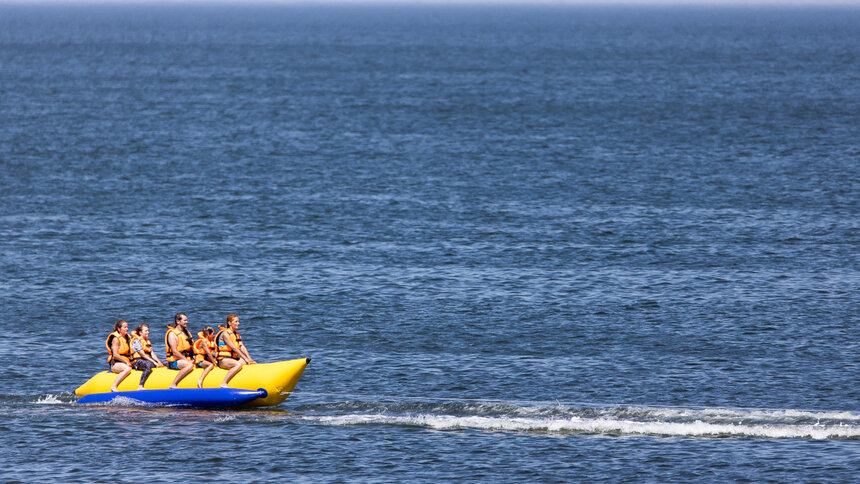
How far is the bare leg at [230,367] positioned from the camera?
2373cm

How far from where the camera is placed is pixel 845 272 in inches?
1452

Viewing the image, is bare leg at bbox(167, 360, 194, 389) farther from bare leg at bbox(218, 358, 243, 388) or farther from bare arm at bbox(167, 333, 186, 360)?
bare leg at bbox(218, 358, 243, 388)

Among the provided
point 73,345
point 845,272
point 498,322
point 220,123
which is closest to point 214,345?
point 73,345

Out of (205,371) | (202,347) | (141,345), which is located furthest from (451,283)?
(141,345)

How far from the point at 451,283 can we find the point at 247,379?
13572mm

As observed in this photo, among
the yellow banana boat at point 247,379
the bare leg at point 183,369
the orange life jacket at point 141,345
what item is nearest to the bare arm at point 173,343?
the bare leg at point 183,369

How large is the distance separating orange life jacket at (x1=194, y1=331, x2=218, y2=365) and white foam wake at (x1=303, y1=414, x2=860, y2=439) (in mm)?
2735

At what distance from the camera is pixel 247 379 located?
2373 cm

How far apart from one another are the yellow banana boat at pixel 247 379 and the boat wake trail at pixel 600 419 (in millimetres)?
1035

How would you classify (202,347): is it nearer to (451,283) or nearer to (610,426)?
(610,426)

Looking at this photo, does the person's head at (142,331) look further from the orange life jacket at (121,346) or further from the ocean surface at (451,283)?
the ocean surface at (451,283)

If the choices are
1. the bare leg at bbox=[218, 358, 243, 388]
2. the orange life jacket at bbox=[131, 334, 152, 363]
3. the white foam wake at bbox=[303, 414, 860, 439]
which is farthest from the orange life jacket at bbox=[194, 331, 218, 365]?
the white foam wake at bbox=[303, 414, 860, 439]

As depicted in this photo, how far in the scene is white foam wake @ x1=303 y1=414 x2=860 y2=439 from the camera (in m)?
22.9

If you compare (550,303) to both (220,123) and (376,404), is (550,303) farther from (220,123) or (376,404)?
(220,123)
